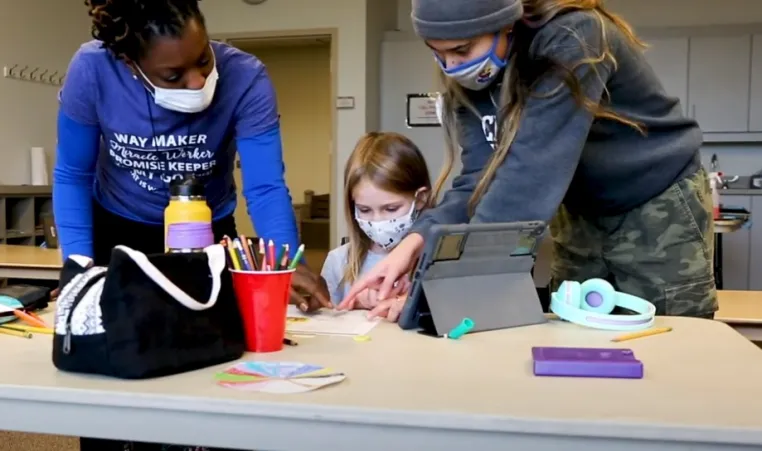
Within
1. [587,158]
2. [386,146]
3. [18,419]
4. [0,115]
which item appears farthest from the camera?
[0,115]

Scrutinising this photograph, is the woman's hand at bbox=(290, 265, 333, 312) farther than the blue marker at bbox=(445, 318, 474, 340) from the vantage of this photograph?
Yes

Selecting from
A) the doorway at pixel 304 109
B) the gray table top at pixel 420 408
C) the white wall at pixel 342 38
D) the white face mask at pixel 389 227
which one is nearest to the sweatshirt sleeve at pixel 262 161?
the white face mask at pixel 389 227

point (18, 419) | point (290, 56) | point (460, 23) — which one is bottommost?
point (18, 419)

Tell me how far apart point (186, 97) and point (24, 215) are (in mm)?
3718

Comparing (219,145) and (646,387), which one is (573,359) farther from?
(219,145)

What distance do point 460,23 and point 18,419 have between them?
0.75 m

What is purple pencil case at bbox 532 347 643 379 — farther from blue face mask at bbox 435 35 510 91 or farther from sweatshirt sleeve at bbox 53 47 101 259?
sweatshirt sleeve at bbox 53 47 101 259

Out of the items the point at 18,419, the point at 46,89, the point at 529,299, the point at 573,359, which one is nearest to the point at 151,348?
the point at 18,419

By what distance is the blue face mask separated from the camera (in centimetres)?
118

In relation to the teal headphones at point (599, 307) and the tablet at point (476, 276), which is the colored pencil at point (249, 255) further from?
the teal headphones at point (599, 307)

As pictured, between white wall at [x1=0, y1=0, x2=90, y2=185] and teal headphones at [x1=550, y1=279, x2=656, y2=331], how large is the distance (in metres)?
4.36

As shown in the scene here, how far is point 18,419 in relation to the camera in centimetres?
74

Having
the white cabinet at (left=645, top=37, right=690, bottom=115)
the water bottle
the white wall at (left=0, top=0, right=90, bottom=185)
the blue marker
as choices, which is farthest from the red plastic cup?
the white cabinet at (left=645, top=37, right=690, bottom=115)

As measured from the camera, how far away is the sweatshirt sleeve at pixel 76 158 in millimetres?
1342
